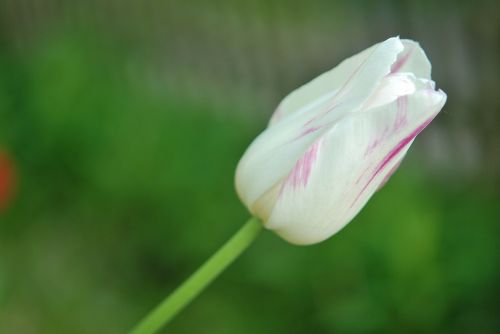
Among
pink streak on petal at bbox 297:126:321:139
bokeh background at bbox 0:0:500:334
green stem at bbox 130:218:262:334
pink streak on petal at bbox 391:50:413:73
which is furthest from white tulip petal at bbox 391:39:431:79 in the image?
bokeh background at bbox 0:0:500:334

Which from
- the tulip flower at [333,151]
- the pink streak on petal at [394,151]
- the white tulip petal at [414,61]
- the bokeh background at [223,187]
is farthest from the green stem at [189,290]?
the bokeh background at [223,187]

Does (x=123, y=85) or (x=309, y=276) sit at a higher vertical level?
(x=123, y=85)

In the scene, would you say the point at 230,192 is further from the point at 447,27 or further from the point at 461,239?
the point at 447,27

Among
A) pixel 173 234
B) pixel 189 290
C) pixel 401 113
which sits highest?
pixel 401 113

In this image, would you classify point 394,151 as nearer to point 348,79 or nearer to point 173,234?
point 348,79

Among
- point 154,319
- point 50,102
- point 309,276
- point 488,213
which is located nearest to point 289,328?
point 309,276

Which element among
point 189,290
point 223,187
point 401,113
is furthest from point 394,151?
point 223,187
